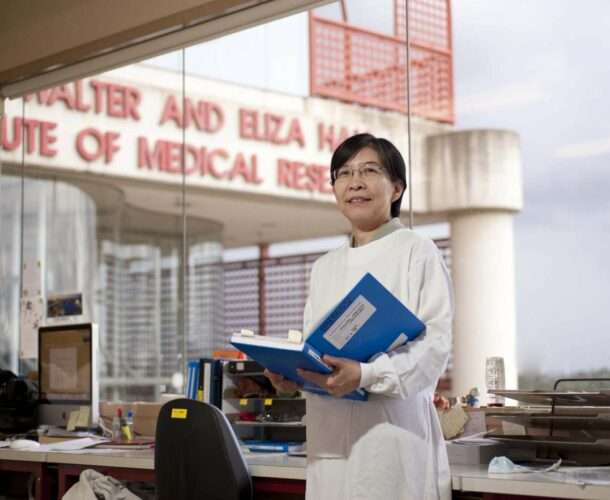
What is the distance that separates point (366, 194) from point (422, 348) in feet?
1.37

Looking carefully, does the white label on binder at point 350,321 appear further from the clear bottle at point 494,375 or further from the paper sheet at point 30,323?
the paper sheet at point 30,323

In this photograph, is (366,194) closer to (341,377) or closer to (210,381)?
(341,377)

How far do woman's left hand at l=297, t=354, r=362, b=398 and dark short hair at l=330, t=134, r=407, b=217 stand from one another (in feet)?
1.57

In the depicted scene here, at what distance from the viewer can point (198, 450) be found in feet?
9.77

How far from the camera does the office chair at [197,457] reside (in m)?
2.90

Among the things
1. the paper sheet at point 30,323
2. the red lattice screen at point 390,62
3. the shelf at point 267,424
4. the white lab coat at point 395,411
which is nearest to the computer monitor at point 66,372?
the paper sheet at point 30,323

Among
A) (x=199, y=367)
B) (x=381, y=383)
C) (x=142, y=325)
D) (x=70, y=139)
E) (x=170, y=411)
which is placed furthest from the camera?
(x=142, y=325)

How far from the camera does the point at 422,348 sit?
85.2 inches

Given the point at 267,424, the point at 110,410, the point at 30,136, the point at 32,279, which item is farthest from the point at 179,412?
the point at 30,136

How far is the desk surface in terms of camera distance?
7.33 feet

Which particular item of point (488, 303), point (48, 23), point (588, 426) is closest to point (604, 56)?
point (488, 303)

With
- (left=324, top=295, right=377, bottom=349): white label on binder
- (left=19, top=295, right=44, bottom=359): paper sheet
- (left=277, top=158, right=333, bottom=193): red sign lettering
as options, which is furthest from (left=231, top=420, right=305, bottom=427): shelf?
(left=19, top=295, right=44, bottom=359): paper sheet

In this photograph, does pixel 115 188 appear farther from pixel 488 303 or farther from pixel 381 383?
pixel 381 383

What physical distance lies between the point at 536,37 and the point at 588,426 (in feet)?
4.57
